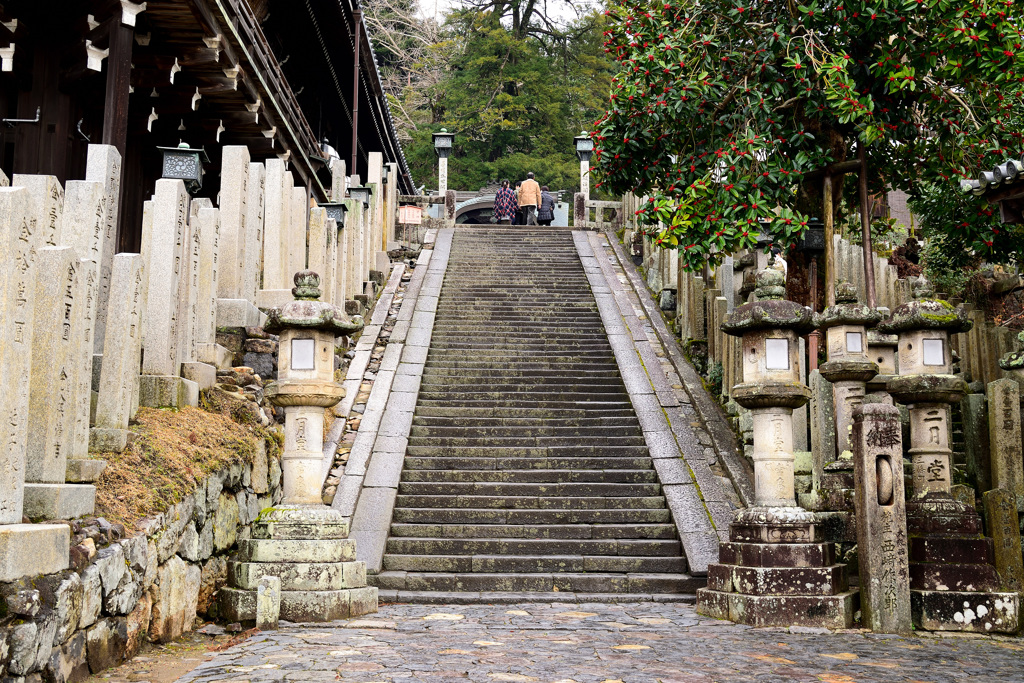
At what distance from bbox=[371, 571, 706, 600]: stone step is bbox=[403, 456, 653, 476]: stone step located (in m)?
1.92

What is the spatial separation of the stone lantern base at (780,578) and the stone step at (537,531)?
5.14 feet

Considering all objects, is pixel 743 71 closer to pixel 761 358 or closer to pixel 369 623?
pixel 761 358

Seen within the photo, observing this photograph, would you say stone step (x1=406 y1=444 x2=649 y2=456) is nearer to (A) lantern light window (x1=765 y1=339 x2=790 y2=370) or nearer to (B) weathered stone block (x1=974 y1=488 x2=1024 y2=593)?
(A) lantern light window (x1=765 y1=339 x2=790 y2=370)

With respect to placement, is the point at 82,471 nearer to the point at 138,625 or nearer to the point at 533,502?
the point at 138,625

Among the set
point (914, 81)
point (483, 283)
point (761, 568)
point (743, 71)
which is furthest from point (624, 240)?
point (761, 568)

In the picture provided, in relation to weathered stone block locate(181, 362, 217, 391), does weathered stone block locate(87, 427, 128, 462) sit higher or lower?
lower

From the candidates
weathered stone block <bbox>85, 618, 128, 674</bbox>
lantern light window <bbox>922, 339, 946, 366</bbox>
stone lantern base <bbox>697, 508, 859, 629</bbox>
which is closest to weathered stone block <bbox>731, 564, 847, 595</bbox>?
stone lantern base <bbox>697, 508, 859, 629</bbox>

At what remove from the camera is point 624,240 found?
66.5 ft

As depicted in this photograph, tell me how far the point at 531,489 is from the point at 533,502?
9.1 inches

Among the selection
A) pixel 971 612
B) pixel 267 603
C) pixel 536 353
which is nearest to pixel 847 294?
pixel 971 612

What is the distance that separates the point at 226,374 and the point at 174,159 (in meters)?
2.06

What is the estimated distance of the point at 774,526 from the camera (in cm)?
679

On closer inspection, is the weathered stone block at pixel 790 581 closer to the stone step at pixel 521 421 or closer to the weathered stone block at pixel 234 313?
the stone step at pixel 521 421

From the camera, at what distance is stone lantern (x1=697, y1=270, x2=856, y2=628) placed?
258 inches
